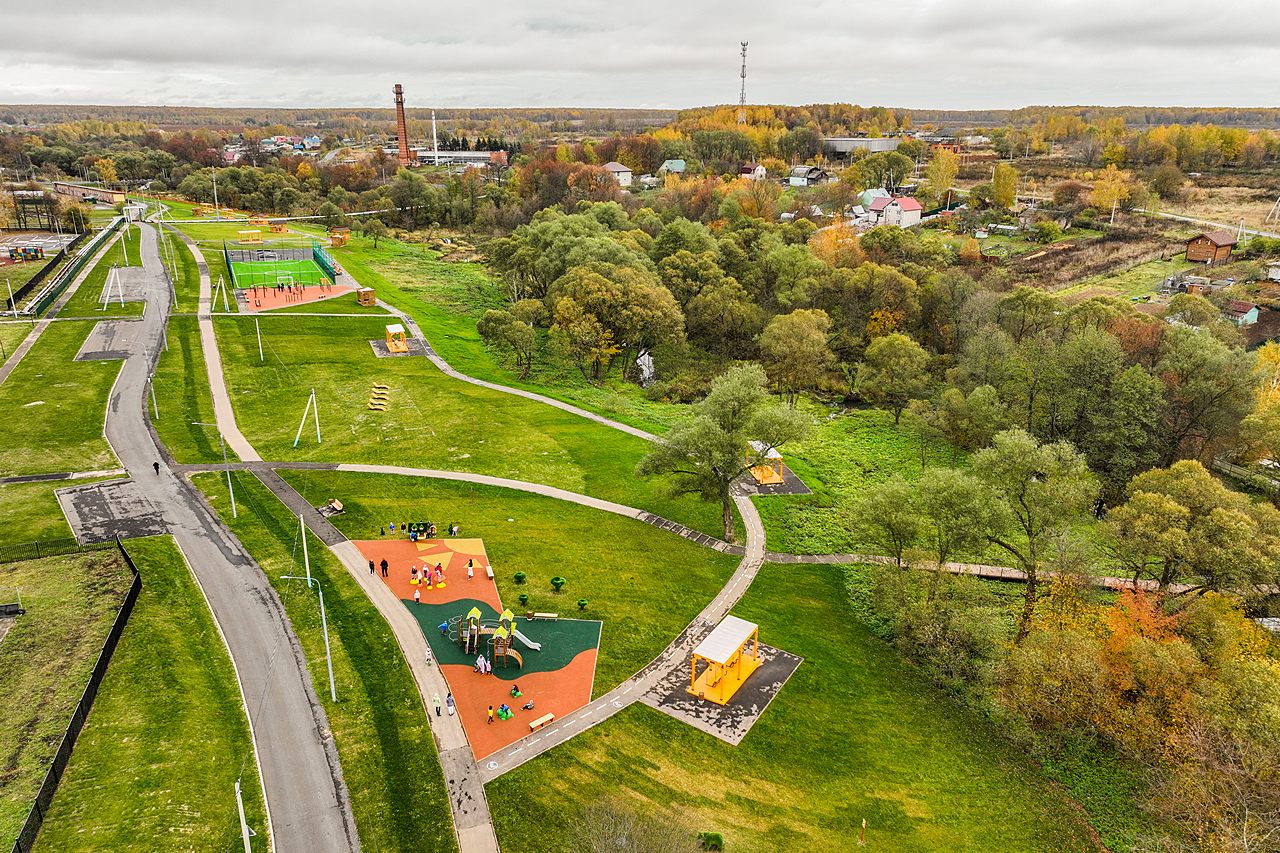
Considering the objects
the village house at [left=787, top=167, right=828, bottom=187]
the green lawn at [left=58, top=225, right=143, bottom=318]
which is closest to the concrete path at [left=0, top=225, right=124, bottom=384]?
the green lawn at [left=58, top=225, right=143, bottom=318]

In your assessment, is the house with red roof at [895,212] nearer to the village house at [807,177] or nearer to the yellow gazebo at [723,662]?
the village house at [807,177]

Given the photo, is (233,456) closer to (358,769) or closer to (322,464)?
(322,464)

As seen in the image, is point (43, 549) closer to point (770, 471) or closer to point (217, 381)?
point (217, 381)

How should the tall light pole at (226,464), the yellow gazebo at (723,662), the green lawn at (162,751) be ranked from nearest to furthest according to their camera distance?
the green lawn at (162,751)
the yellow gazebo at (723,662)
the tall light pole at (226,464)

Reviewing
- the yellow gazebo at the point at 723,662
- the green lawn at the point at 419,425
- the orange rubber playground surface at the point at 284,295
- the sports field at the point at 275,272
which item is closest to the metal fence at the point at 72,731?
the green lawn at the point at 419,425

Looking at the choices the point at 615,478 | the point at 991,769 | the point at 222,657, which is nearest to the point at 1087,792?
→ the point at 991,769

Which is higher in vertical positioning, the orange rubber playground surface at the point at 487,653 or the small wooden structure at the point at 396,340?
the small wooden structure at the point at 396,340
